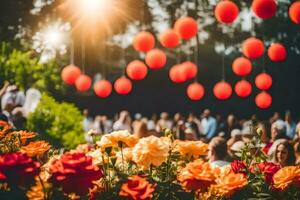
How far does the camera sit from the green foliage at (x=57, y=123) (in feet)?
30.5

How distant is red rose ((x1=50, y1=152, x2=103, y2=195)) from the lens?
2105mm

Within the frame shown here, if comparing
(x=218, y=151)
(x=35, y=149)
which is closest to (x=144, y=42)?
(x=218, y=151)

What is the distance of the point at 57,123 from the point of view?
378 inches

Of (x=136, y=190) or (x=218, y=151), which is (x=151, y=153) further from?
(x=218, y=151)

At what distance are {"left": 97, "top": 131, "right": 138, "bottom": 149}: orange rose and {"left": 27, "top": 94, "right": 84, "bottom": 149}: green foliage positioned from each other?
647cm

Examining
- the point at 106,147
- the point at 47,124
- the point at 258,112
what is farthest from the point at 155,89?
the point at 106,147

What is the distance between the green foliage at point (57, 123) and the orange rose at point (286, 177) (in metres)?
6.74

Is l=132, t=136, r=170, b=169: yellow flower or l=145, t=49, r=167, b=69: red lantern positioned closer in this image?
l=132, t=136, r=170, b=169: yellow flower

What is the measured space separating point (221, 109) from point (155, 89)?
3.02 meters

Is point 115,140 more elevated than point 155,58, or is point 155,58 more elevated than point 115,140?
point 155,58

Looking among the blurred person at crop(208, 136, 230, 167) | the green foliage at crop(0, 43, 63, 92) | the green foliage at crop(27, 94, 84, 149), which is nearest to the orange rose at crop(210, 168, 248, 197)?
the blurred person at crop(208, 136, 230, 167)

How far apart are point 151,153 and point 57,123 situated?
7.22m

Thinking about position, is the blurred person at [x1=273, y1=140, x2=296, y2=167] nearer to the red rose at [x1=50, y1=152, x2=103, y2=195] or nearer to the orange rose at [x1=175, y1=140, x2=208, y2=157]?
the orange rose at [x1=175, y1=140, x2=208, y2=157]

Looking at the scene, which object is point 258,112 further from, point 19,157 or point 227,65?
point 19,157
